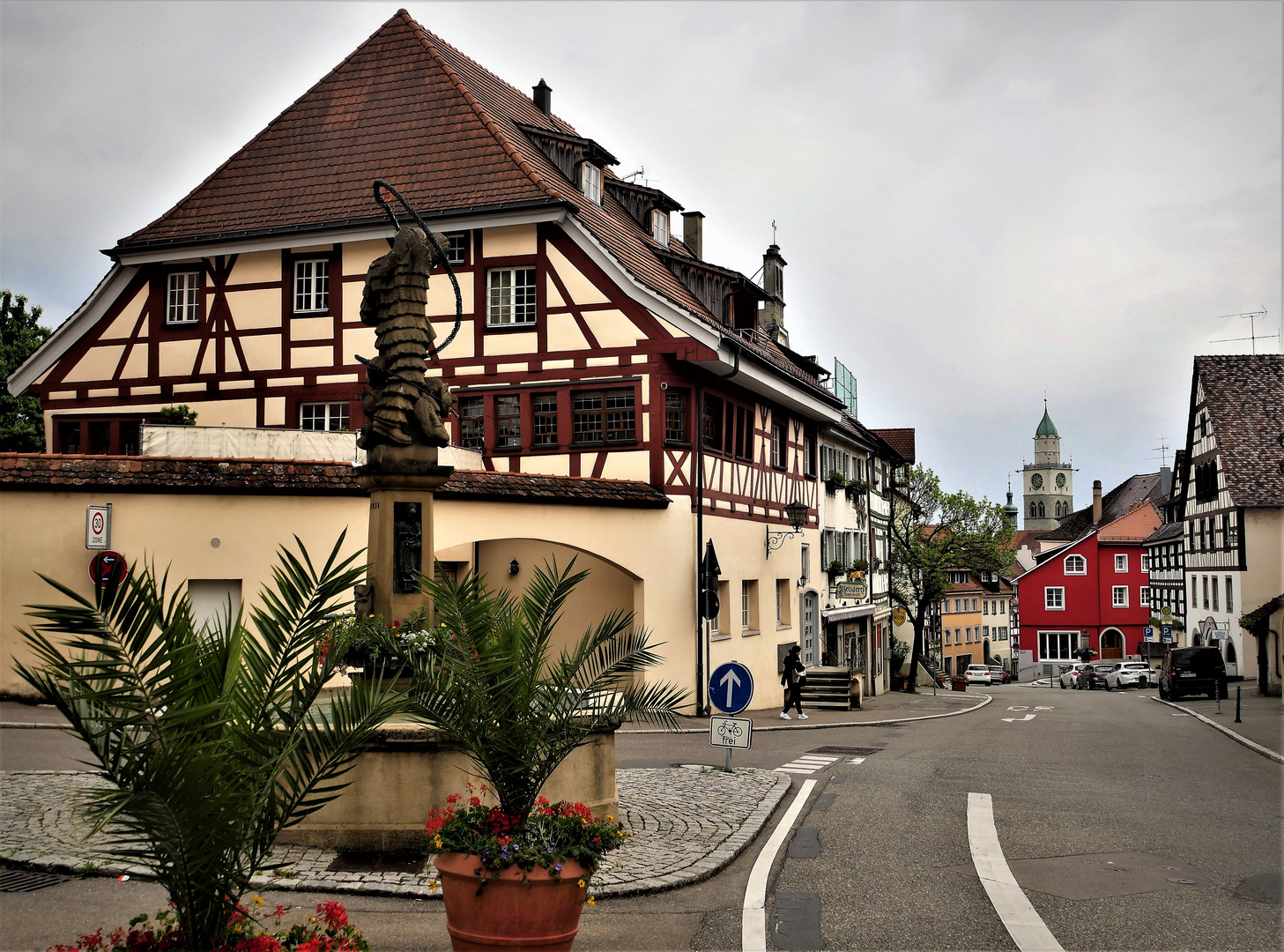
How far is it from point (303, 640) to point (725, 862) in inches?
204

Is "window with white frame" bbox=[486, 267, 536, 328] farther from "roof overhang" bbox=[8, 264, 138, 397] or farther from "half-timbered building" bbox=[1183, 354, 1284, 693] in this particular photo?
"half-timbered building" bbox=[1183, 354, 1284, 693]

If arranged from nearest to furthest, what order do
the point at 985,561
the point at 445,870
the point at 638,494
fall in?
the point at 445,870, the point at 638,494, the point at 985,561

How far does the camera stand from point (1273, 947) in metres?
7.01

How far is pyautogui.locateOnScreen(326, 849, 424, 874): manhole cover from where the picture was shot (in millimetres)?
8477

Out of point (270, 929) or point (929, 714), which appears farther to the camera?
point (929, 714)

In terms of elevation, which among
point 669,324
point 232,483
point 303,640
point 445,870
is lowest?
point 445,870

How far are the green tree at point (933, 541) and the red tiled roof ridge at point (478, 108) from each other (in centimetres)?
2771

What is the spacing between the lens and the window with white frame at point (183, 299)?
24703mm

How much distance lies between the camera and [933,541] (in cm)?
4947

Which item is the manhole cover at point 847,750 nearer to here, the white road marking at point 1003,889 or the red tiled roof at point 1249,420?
the white road marking at point 1003,889

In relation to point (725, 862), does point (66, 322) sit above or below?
above

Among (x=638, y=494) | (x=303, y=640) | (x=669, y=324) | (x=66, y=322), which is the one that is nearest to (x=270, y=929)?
(x=303, y=640)

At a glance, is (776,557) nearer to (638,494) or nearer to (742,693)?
(638,494)

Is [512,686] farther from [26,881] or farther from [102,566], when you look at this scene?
[102,566]
